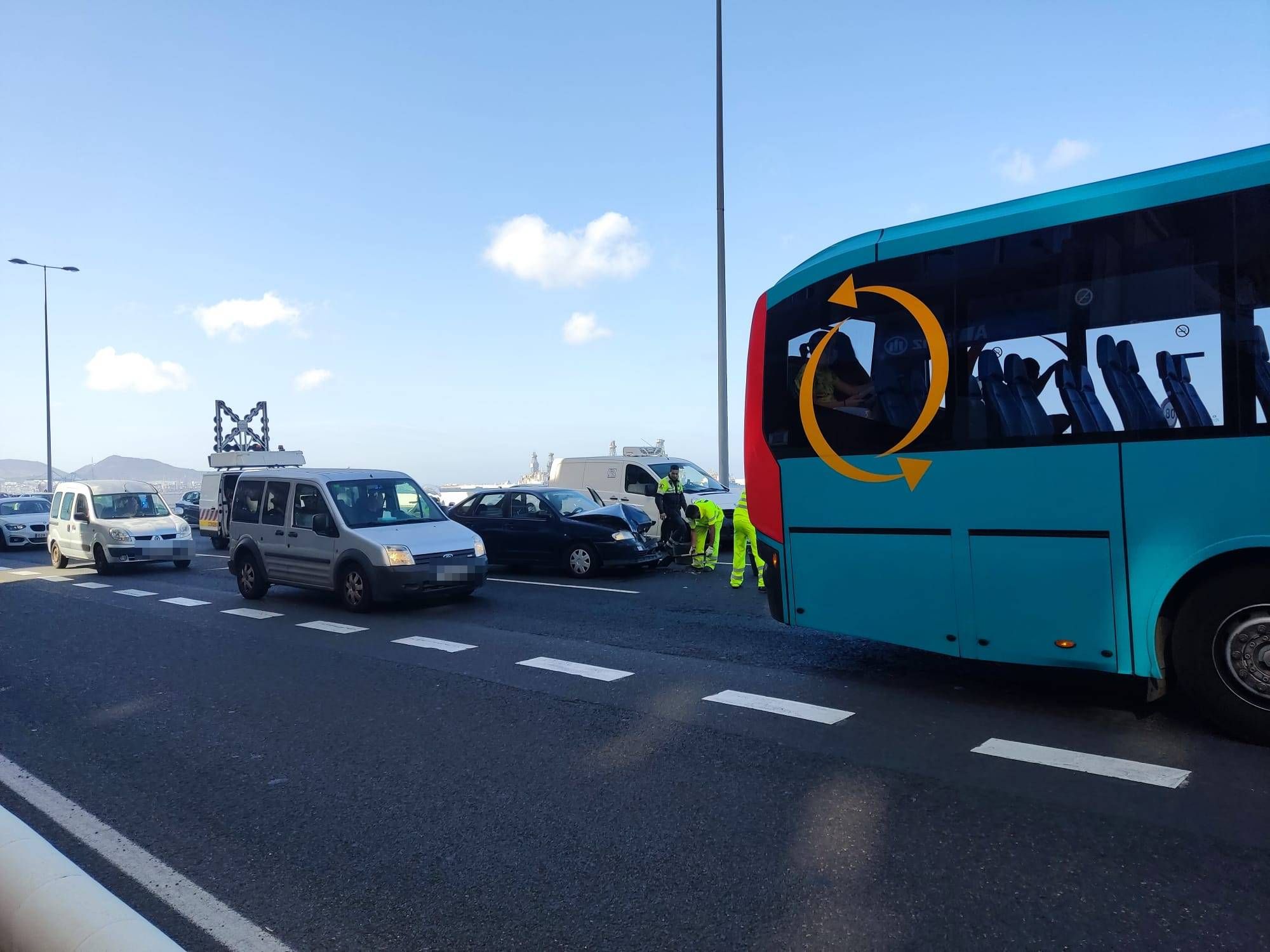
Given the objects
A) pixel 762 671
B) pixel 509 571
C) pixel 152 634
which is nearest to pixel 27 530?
pixel 509 571

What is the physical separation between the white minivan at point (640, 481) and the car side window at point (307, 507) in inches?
258

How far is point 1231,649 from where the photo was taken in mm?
5082

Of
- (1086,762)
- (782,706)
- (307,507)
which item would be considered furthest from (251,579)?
(1086,762)

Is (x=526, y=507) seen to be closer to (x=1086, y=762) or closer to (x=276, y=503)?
(x=276, y=503)

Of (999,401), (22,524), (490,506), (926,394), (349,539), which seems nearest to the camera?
(999,401)

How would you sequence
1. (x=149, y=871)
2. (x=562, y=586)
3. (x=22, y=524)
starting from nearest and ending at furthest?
(x=149, y=871)
(x=562, y=586)
(x=22, y=524)

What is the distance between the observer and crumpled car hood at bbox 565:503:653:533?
47.5ft

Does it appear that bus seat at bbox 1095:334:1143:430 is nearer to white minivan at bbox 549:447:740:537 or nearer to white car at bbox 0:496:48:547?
white minivan at bbox 549:447:740:537

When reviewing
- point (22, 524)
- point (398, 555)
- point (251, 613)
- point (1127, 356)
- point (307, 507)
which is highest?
point (1127, 356)

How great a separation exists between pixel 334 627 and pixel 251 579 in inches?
122

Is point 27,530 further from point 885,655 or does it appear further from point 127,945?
point 127,945

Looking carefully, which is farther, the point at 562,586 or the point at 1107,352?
the point at 562,586

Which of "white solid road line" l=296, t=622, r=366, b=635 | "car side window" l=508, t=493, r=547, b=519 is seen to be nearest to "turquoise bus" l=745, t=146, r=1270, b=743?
"white solid road line" l=296, t=622, r=366, b=635

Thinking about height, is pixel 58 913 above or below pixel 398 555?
below
